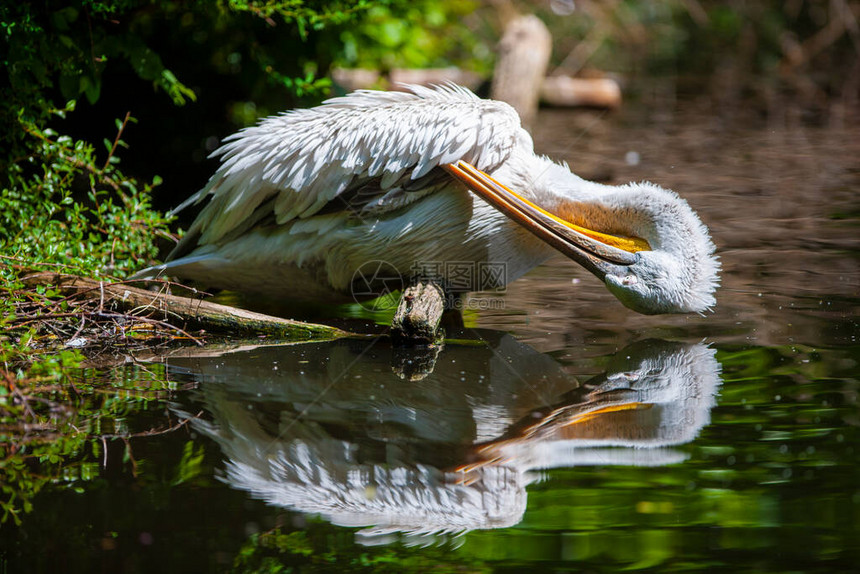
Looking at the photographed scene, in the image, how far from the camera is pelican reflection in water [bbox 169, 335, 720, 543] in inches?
104

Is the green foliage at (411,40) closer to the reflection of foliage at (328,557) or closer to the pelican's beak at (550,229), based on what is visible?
the pelican's beak at (550,229)

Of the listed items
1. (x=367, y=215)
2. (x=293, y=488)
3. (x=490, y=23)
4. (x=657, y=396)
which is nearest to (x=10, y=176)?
(x=367, y=215)

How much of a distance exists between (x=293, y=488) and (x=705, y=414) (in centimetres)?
142

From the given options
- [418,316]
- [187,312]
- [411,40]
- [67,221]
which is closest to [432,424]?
[418,316]

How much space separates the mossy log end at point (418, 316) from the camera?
3894mm

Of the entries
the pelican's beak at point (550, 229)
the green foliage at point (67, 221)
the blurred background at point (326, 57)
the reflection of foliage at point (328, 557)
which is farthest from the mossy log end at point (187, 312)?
the reflection of foliage at point (328, 557)

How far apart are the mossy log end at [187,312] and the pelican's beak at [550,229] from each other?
88 cm

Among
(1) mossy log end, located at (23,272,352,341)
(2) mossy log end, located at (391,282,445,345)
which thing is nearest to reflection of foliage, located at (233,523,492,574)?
(2) mossy log end, located at (391,282,445,345)

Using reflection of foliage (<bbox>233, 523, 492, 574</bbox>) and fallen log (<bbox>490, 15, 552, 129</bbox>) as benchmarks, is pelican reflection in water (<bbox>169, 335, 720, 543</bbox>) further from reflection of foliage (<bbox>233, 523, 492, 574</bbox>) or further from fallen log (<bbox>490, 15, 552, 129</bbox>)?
fallen log (<bbox>490, 15, 552, 129</bbox>)

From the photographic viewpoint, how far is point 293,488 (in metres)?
2.71

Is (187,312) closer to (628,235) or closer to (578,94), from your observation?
(628,235)

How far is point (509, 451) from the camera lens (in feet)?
9.48

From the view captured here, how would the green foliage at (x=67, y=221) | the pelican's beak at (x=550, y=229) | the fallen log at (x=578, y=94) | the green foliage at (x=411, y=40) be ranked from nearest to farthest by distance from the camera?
the pelican's beak at (x=550, y=229) → the green foliage at (x=67, y=221) → the green foliage at (x=411, y=40) → the fallen log at (x=578, y=94)

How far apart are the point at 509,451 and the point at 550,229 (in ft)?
4.32
